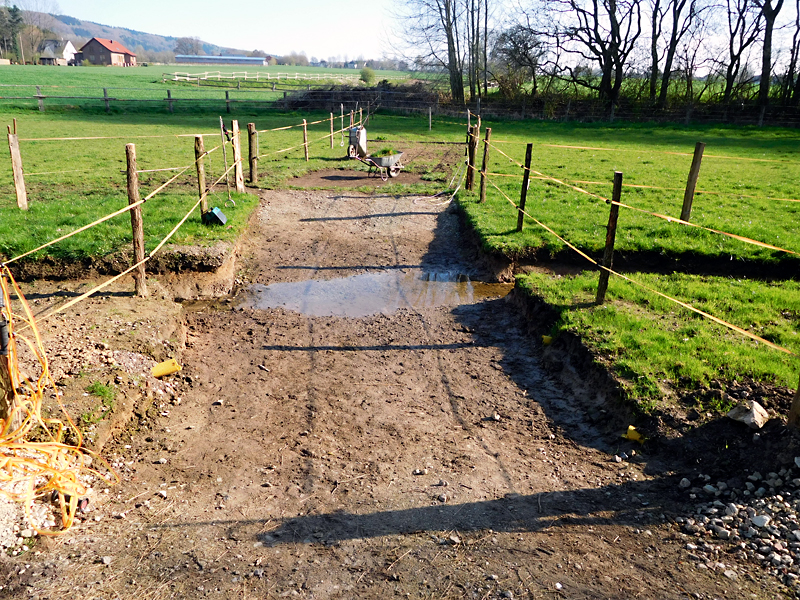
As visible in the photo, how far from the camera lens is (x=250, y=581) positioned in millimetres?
3465

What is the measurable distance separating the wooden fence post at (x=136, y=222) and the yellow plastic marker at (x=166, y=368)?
1.73m

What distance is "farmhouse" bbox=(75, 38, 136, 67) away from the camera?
11788cm

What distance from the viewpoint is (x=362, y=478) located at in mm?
4578

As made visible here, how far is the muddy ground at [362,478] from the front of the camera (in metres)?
3.48

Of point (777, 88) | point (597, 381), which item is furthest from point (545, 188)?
point (777, 88)

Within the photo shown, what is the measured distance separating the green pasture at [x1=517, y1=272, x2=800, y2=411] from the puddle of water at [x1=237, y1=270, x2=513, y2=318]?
1.09 metres

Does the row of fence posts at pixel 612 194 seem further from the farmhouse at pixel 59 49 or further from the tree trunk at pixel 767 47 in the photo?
the farmhouse at pixel 59 49

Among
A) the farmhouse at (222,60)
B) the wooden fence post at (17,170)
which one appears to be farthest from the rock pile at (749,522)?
the farmhouse at (222,60)

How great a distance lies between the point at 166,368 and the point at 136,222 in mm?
2257

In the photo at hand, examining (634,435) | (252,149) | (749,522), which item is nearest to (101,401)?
(634,435)

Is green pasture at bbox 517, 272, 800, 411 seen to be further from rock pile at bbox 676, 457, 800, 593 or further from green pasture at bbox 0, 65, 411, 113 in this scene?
green pasture at bbox 0, 65, 411, 113

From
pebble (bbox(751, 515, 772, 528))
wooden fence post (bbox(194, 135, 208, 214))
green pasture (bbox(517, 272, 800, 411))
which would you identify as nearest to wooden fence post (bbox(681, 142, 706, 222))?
green pasture (bbox(517, 272, 800, 411))

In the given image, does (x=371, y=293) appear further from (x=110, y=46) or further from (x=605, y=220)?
(x=110, y=46)

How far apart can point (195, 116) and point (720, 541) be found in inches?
1347
